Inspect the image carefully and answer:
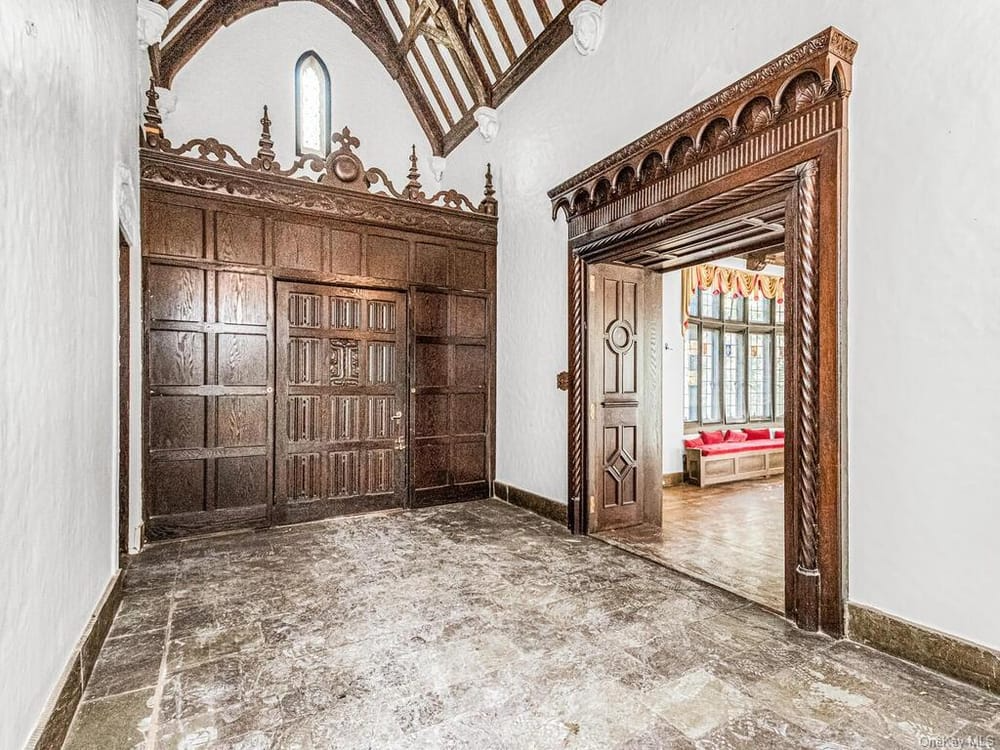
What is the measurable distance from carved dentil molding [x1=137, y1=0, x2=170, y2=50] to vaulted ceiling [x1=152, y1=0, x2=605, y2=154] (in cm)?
64

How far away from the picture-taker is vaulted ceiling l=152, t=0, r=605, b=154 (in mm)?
5008

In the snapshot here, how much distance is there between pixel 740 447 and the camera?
6934 mm

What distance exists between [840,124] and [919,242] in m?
0.74

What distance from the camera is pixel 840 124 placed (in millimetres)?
2607

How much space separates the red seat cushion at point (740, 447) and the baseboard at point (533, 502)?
279cm

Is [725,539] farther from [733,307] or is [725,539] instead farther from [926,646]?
[733,307]

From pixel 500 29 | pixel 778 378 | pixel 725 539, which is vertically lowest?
pixel 725 539

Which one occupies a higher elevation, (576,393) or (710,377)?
(710,377)

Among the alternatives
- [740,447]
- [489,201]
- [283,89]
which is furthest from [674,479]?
[283,89]

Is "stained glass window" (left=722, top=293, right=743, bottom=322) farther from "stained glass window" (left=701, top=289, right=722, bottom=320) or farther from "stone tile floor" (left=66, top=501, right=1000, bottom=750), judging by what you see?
"stone tile floor" (left=66, top=501, right=1000, bottom=750)

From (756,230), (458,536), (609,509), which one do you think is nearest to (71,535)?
(458,536)

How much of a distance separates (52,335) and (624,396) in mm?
3911

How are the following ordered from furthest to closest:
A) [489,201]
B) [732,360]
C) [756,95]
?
[732,360]
[489,201]
[756,95]

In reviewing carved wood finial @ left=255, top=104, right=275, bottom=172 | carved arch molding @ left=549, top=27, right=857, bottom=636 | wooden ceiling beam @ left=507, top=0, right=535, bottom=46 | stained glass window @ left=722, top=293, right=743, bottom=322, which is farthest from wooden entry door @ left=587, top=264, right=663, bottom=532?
stained glass window @ left=722, top=293, right=743, bottom=322
